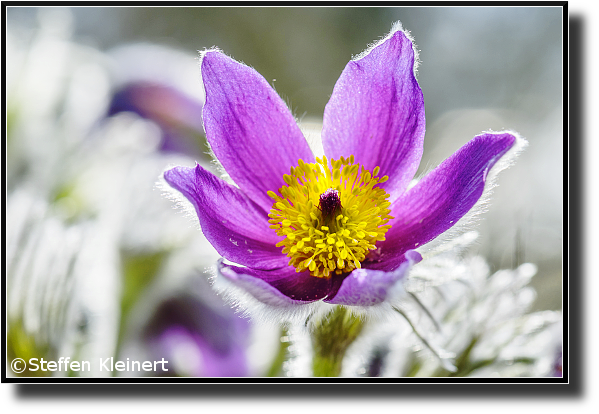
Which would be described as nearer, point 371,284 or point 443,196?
point 371,284

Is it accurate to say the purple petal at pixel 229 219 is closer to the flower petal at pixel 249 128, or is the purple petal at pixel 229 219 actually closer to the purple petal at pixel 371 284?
the flower petal at pixel 249 128

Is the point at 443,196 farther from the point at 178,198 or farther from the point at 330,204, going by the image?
the point at 178,198

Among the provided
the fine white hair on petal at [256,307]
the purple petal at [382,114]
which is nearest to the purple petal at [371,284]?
the fine white hair on petal at [256,307]
